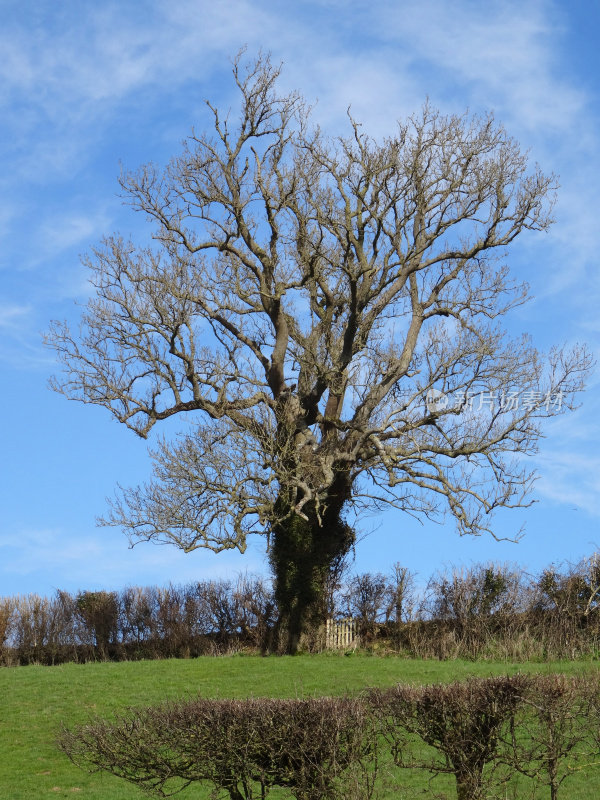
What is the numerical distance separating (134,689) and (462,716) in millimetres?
9440

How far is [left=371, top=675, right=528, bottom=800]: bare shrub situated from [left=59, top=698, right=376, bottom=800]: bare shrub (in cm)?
41

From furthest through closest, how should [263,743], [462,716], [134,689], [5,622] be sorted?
[5,622], [134,689], [462,716], [263,743]

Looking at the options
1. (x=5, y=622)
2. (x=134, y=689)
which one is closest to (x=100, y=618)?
(x=5, y=622)

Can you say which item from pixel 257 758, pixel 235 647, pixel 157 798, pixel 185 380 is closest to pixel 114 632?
pixel 235 647

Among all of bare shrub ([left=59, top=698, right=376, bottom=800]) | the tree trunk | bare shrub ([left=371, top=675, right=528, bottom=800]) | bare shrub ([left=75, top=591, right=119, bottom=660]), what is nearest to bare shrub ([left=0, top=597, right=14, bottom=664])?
bare shrub ([left=75, top=591, right=119, bottom=660])

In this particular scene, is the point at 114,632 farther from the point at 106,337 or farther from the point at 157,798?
the point at 157,798

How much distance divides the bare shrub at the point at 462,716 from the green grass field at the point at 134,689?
214cm

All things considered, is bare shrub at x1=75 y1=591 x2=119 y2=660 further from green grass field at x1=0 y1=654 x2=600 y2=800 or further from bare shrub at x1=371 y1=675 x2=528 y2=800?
bare shrub at x1=371 y1=675 x2=528 y2=800

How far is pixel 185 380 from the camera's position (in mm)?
22500

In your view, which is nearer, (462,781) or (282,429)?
(462,781)

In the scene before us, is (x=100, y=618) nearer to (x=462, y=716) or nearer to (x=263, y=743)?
(x=263, y=743)

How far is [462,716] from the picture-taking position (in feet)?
29.9

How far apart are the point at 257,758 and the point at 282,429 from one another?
44.3ft

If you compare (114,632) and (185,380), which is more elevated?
(185,380)
